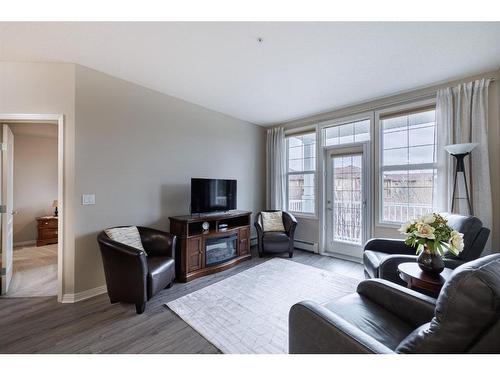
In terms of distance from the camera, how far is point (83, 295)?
8.18 ft

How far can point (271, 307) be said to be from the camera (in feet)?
7.58

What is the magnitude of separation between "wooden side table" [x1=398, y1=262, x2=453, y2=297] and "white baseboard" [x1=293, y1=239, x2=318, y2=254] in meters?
2.33

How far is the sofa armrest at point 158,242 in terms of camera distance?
2.72 metres

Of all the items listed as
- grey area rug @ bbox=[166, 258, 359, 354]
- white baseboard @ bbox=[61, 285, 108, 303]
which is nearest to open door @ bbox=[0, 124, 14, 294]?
white baseboard @ bbox=[61, 285, 108, 303]

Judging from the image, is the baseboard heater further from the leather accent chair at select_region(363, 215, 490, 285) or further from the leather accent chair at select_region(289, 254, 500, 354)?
the leather accent chair at select_region(289, 254, 500, 354)

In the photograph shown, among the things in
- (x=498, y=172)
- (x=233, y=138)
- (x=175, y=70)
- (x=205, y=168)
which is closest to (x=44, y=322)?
(x=205, y=168)

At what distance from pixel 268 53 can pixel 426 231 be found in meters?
2.17

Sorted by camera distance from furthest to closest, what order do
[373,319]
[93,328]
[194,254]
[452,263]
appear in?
[194,254] < [452,263] < [93,328] < [373,319]

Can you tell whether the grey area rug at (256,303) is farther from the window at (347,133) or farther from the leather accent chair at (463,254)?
the window at (347,133)

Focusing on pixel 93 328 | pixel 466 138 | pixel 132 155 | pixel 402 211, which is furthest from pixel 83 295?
pixel 466 138

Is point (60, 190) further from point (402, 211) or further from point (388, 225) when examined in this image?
point (402, 211)

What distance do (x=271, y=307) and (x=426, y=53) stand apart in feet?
10.2

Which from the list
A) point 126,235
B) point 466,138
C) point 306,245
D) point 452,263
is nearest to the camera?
point 452,263
